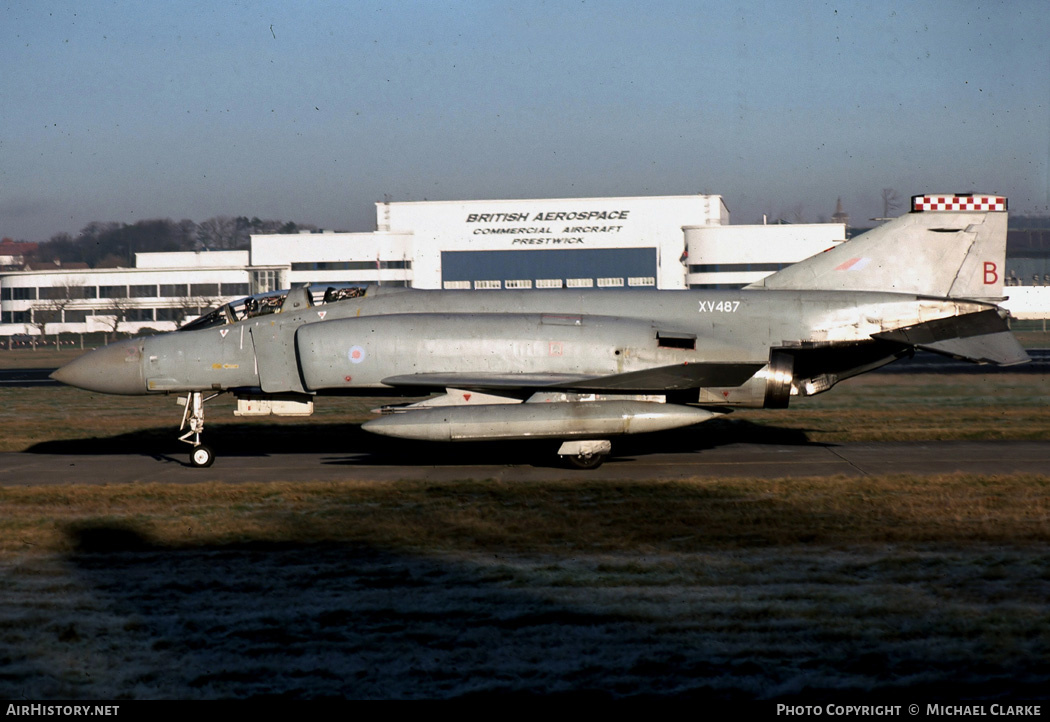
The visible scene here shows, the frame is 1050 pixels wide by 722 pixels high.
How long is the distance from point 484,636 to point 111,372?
1020cm

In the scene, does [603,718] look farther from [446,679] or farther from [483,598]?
[483,598]

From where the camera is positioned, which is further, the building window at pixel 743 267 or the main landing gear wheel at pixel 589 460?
the building window at pixel 743 267

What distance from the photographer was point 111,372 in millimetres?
14344

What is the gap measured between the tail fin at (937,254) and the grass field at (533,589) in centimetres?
419

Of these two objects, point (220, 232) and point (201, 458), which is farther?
point (220, 232)

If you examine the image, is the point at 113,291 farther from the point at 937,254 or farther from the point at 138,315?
the point at 937,254

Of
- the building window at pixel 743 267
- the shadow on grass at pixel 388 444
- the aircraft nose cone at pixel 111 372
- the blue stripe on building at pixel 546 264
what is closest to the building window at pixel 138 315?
the blue stripe on building at pixel 546 264

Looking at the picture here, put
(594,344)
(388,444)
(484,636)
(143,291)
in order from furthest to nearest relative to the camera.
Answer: (143,291) → (388,444) → (594,344) → (484,636)

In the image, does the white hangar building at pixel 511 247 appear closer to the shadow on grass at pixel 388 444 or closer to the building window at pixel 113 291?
the building window at pixel 113 291

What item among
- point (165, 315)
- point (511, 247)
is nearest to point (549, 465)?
point (511, 247)

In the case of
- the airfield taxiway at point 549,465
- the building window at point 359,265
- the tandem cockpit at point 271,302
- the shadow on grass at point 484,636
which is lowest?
the shadow on grass at point 484,636

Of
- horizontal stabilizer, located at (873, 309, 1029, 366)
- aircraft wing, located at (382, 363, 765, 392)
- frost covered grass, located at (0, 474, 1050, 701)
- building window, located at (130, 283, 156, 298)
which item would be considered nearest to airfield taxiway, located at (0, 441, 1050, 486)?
aircraft wing, located at (382, 363, 765, 392)

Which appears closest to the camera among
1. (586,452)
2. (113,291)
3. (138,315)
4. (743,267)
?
(586,452)

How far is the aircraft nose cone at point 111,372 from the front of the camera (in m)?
14.4
